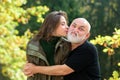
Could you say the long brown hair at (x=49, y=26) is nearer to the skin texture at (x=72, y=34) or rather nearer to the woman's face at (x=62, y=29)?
the woman's face at (x=62, y=29)

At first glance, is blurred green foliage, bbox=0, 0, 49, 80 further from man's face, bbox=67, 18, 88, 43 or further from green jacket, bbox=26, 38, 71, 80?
man's face, bbox=67, 18, 88, 43

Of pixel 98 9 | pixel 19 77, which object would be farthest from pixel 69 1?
pixel 19 77

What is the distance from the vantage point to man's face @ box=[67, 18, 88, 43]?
111 inches

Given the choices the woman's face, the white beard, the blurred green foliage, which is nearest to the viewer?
the white beard

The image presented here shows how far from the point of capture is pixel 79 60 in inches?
112

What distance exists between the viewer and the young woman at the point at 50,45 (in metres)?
2.91

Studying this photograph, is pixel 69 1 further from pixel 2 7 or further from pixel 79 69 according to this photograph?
pixel 79 69

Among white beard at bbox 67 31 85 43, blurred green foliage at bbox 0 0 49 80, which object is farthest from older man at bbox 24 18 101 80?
blurred green foliage at bbox 0 0 49 80

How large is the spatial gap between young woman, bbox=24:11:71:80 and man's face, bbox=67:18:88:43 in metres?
0.09

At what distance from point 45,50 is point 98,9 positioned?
716 inches

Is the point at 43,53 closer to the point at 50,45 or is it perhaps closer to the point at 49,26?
the point at 50,45

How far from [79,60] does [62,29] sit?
262 millimetres

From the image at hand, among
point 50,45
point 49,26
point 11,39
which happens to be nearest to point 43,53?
point 50,45

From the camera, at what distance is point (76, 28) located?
2830 mm
